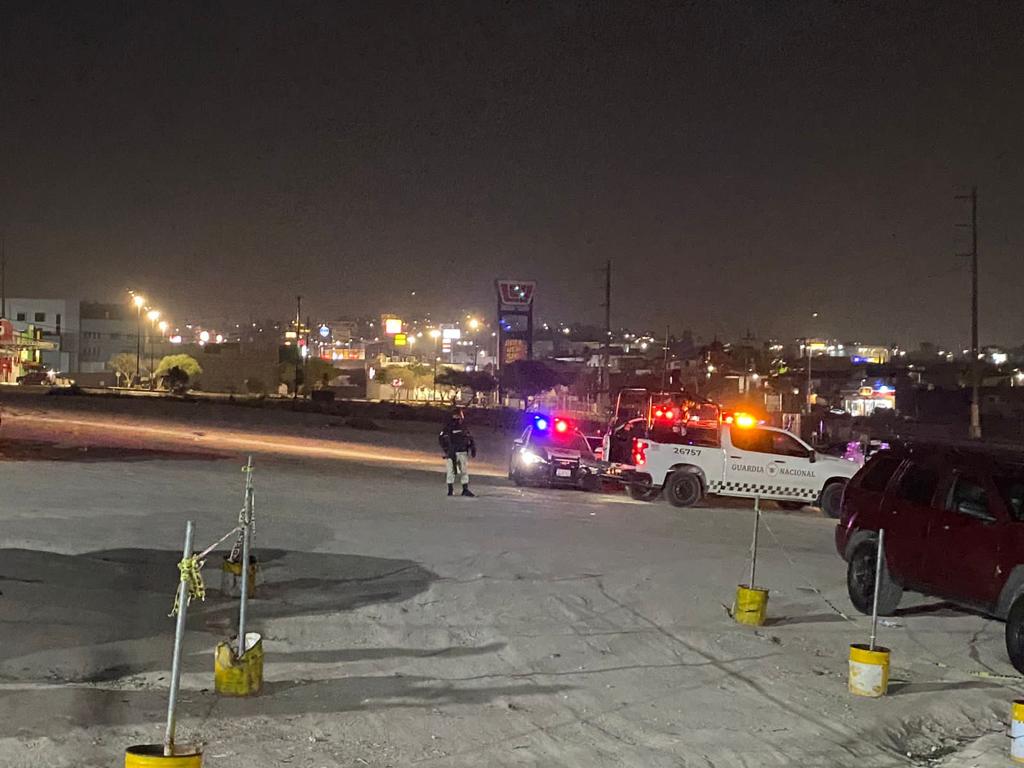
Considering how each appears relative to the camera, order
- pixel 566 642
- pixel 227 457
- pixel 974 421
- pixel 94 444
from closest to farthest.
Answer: pixel 566 642 → pixel 227 457 → pixel 94 444 → pixel 974 421

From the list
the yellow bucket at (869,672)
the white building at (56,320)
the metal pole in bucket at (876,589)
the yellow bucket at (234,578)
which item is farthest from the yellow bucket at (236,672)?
the white building at (56,320)

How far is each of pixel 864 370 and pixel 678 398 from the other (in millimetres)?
97251

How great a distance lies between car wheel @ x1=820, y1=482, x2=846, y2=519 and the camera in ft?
78.1

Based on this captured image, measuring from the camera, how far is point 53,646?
9.21 meters

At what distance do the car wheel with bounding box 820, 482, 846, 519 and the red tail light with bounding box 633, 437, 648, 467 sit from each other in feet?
12.7

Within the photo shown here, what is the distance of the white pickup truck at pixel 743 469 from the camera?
23.9 metres

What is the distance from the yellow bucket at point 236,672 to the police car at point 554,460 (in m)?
18.4

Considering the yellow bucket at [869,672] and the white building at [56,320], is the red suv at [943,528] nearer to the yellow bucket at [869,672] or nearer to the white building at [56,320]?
the yellow bucket at [869,672]

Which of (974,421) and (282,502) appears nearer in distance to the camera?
(282,502)

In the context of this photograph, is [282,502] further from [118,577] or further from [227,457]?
[227,457]

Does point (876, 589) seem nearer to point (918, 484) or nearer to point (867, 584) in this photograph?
point (918, 484)

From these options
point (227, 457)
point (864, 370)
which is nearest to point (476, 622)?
point (227, 457)

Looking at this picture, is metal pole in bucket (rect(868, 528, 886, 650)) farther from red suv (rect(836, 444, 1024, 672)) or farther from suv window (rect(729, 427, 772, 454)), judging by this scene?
suv window (rect(729, 427, 772, 454))

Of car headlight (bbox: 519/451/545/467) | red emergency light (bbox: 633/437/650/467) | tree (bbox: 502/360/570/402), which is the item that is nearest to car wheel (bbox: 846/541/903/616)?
red emergency light (bbox: 633/437/650/467)
